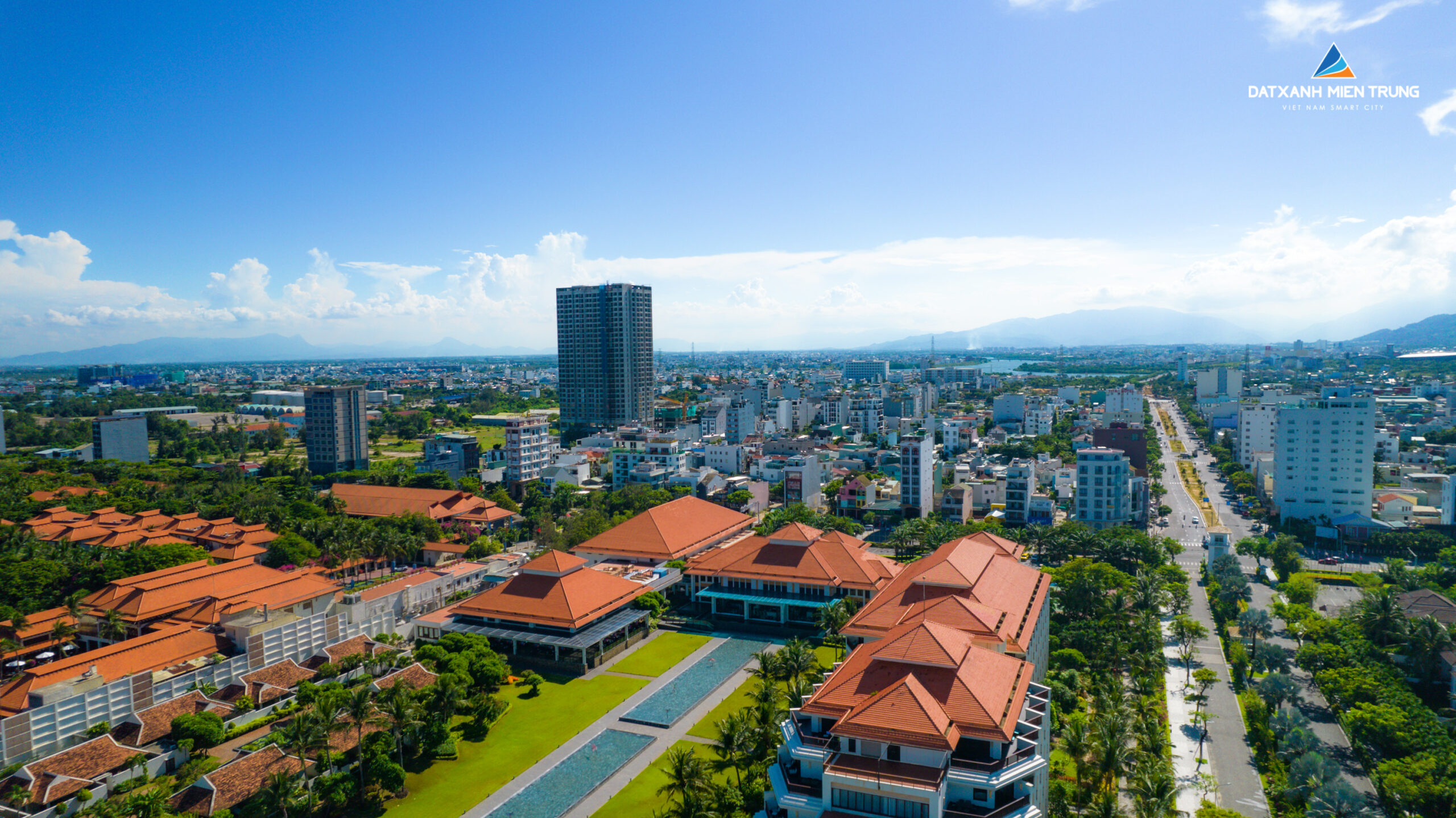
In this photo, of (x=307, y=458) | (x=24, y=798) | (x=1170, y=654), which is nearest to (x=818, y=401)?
(x=307, y=458)

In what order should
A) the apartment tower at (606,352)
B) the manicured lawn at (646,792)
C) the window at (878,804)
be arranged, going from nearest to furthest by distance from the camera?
the window at (878,804)
the manicured lawn at (646,792)
the apartment tower at (606,352)

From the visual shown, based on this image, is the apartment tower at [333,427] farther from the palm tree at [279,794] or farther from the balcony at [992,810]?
the balcony at [992,810]

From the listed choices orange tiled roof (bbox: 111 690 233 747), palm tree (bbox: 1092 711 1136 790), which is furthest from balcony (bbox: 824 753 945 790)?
orange tiled roof (bbox: 111 690 233 747)

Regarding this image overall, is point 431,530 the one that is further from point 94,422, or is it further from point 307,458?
point 94,422

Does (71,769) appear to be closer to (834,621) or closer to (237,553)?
(237,553)

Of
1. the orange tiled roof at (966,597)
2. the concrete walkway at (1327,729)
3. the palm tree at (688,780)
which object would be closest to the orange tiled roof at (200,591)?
the palm tree at (688,780)
